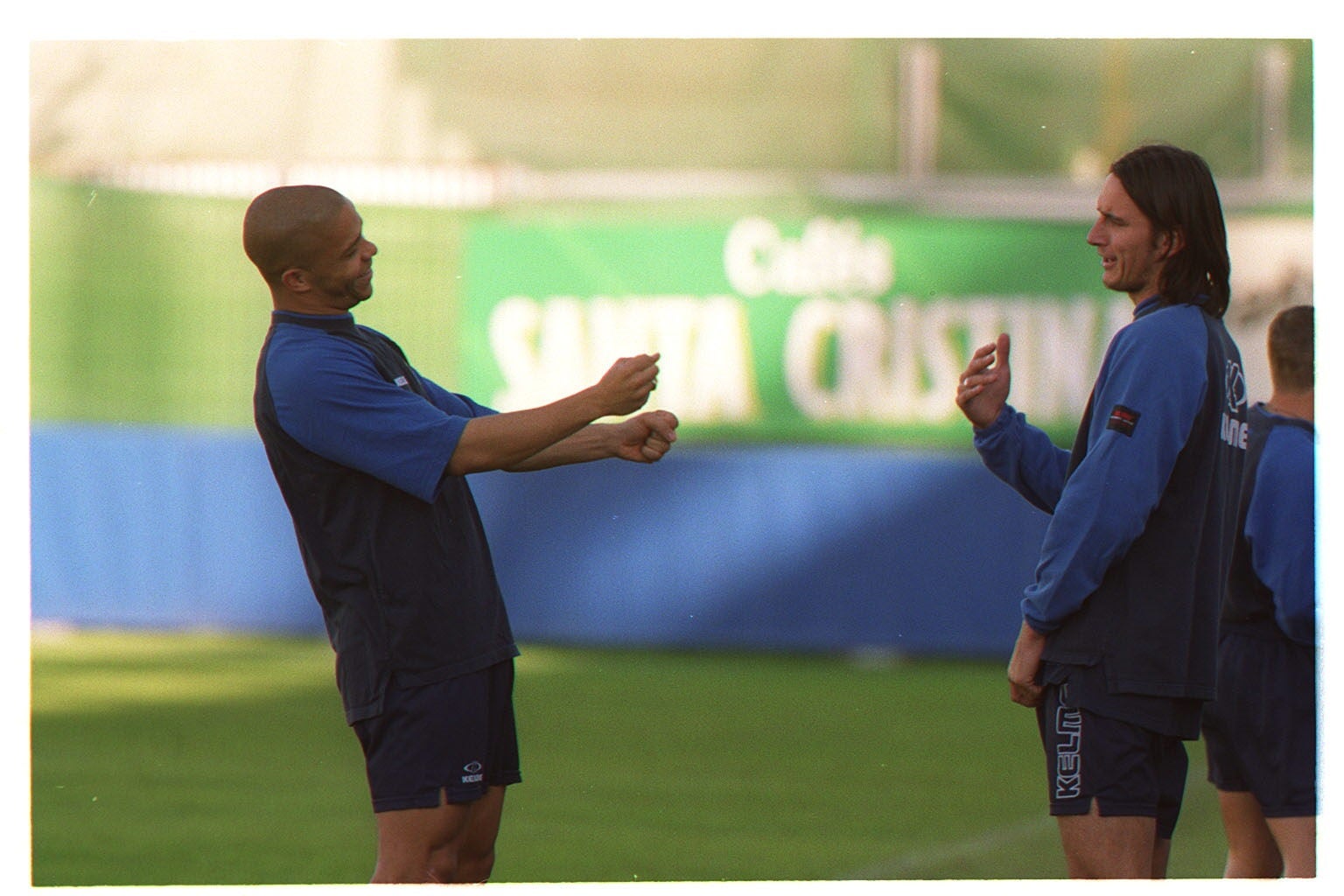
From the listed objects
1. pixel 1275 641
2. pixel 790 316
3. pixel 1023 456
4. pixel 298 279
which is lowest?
pixel 1275 641

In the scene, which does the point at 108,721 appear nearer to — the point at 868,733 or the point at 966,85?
the point at 868,733

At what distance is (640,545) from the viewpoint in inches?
444

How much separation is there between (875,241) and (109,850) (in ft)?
22.4

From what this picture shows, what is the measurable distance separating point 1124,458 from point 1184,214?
494 millimetres

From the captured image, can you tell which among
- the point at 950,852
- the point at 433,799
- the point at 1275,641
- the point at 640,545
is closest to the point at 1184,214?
the point at 1275,641

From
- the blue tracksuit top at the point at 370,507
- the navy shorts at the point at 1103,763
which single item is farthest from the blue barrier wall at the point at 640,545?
the blue tracksuit top at the point at 370,507

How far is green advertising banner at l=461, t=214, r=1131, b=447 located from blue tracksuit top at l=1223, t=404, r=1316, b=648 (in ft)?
22.4

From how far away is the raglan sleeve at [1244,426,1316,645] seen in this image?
420 cm

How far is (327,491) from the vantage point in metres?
3.60

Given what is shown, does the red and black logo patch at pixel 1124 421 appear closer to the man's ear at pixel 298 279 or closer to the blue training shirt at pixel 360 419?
the blue training shirt at pixel 360 419

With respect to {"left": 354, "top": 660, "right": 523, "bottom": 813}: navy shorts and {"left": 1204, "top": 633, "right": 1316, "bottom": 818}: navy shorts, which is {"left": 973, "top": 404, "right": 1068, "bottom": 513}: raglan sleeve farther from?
{"left": 354, "top": 660, "right": 523, "bottom": 813}: navy shorts

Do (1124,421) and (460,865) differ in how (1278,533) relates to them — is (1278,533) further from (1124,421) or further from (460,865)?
(460,865)

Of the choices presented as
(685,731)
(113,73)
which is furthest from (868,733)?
(113,73)

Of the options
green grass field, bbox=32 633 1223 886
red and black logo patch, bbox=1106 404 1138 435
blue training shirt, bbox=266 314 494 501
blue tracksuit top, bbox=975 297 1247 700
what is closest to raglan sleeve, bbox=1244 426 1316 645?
blue tracksuit top, bbox=975 297 1247 700
